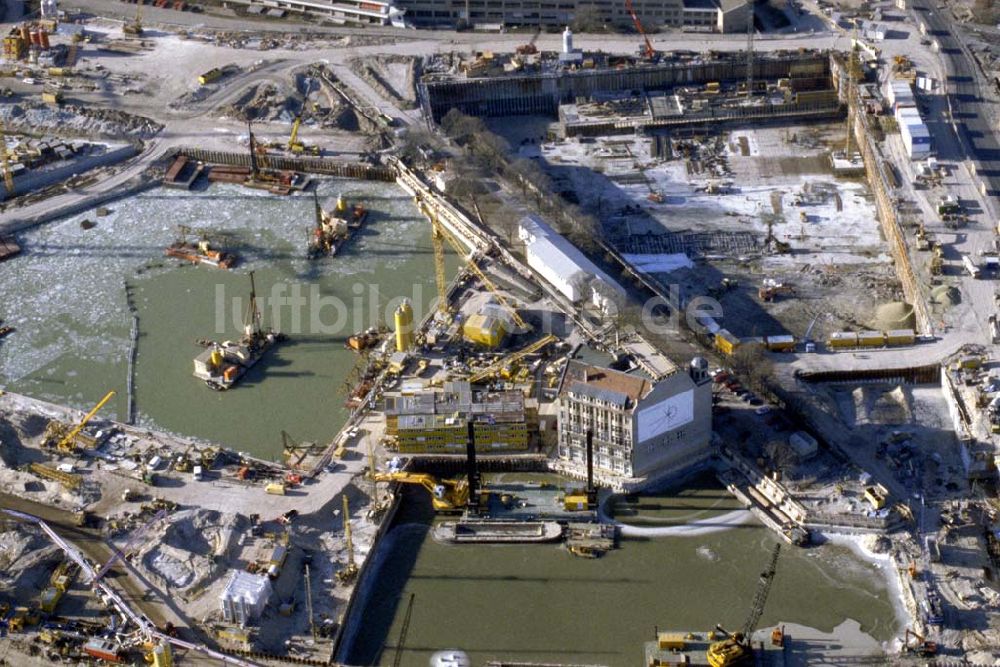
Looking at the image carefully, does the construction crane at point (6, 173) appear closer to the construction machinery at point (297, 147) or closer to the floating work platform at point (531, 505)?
the construction machinery at point (297, 147)

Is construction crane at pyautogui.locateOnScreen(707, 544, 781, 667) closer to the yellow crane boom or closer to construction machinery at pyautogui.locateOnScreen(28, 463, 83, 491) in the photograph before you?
construction machinery at pyautogui.locateOnScreen(28, 463, 83, 491)

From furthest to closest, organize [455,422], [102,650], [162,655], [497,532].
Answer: [455,422] < [497,532] < [102,650] < [162,655]

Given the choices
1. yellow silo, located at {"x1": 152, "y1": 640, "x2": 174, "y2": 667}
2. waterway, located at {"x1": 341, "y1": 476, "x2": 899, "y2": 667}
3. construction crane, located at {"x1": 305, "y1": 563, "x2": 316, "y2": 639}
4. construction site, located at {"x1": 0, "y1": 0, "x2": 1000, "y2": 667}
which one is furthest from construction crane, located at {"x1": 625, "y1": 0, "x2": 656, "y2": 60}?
yellow silo, located at {"x1": 152, "y1": 640, "x2": 174, "y2": 667}

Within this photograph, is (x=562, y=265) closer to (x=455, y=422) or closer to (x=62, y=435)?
(x=455, y=422)

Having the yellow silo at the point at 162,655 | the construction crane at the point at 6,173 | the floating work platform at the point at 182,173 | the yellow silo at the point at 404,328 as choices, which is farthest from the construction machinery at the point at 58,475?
the construction crane at the point at 6,173

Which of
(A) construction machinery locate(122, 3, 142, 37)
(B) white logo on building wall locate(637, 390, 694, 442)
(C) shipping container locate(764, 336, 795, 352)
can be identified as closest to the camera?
(B) white logo on building wall locate(637, 390, 694, 442)

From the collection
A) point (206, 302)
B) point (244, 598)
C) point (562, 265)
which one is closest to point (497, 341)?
point (562, 265)

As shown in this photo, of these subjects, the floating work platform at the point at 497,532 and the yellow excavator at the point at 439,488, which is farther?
the yellow excavator at the point at 439,488
